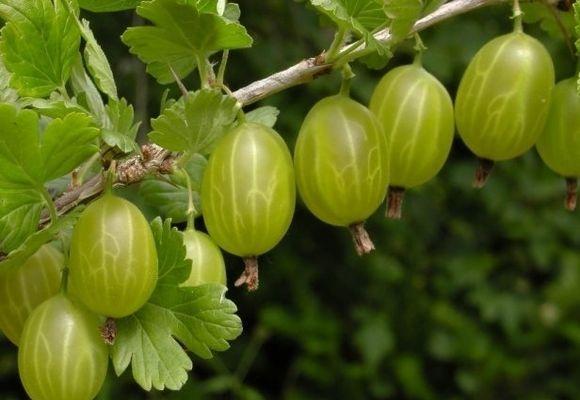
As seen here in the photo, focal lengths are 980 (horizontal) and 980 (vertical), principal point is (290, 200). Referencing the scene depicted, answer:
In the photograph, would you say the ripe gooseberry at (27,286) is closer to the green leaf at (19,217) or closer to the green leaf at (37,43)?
the green leaf at (19,217)

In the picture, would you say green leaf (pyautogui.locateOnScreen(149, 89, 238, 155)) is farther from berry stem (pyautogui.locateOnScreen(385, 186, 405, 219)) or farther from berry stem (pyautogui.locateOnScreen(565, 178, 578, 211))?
berry stem (pyautogui.locateOnScreen(565, 178, 578, 211))

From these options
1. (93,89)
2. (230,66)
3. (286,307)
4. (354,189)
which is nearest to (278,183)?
(354,189)

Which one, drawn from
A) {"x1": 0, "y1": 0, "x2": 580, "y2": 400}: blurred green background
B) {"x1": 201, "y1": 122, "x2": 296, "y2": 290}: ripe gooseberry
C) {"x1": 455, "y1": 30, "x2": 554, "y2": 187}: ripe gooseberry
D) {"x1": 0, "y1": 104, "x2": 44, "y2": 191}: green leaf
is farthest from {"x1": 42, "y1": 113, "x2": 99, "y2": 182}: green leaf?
{"x1": 0, "y1": 0, "x2": 580, "y2": 400}: blurred green background

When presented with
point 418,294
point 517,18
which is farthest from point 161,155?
point 418,294

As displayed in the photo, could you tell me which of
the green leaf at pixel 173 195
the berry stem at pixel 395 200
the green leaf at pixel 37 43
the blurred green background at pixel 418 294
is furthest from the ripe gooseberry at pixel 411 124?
the blurred green background at pixel 418 294

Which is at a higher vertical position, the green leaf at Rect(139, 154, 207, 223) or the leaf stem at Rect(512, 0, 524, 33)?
the leaf stem at Rect(512, 0, 524, 33)

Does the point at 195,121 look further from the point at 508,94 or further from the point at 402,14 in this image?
the point at 508,94

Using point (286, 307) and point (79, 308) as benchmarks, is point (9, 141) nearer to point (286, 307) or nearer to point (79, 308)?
point (79, 308)
